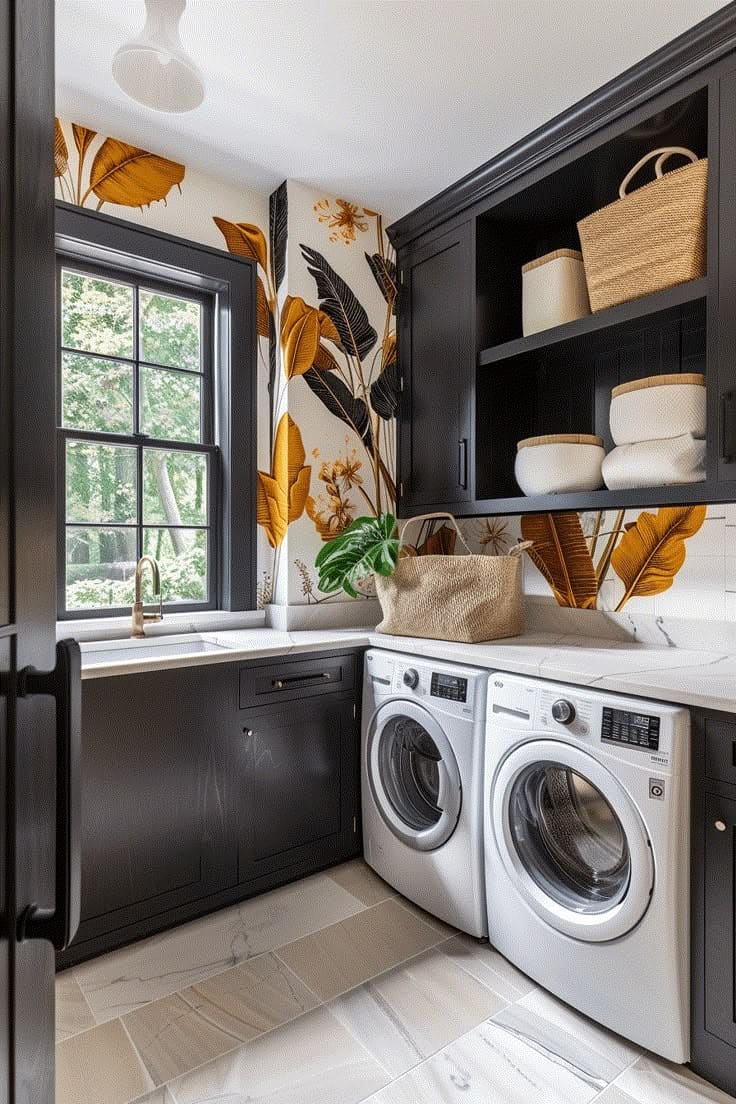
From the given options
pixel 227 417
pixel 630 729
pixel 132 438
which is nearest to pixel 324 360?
pixel 227 417

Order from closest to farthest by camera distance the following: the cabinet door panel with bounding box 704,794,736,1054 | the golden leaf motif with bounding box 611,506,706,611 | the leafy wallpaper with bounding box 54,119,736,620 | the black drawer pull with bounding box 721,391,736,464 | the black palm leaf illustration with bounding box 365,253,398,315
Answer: the cabinet door panel with bounding box 704,794,736,1054 < the black drawer pull with bounding box 721,391,736,464 < the golden leaf motif with bounding box 611,506,706,611 < the leafy wallpaper with bounding box 54,119,736,620 < the black palm leaf illustration with bounding box 365,253,398,315

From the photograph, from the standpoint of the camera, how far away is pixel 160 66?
5.64 feet

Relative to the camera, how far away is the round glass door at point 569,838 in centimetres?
163

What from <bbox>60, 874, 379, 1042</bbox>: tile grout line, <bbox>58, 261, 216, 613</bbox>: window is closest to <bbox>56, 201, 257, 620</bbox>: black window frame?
<bbox>58, 261, 216, 613</bbox>: window

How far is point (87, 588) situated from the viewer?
2434mm

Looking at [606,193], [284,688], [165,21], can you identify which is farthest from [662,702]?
[165,21]

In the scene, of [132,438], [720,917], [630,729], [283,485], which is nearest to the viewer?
[720,917]

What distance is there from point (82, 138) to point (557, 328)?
6.03ft

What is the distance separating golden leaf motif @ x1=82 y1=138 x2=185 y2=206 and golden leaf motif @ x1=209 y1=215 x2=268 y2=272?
234 mm

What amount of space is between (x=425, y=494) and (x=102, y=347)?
4.72 ft

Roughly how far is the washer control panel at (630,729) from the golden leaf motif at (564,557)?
3.28ft

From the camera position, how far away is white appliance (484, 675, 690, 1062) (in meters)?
1.46

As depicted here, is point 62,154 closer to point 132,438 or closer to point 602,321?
point 132,438

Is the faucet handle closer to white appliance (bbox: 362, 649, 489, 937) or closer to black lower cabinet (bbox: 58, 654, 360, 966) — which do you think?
black lower cabinet (bbox: 58, 654, 360, 966)
